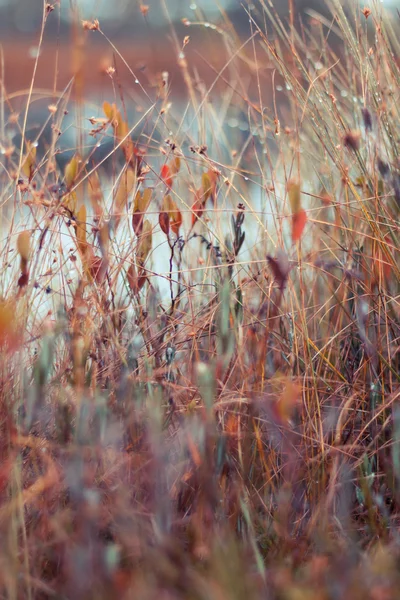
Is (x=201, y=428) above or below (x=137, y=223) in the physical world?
below

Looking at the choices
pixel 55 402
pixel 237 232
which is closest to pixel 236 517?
pixel 55 402

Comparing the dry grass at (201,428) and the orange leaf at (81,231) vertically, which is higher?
the orange leaf at (81,231)

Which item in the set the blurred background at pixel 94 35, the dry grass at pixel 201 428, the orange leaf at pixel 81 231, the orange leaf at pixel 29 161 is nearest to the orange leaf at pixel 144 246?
the dry grass at pixel 201 428

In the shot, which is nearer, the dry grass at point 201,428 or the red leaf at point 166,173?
the dry grass at point 201,428

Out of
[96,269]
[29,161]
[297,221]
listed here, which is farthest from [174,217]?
[297,221]

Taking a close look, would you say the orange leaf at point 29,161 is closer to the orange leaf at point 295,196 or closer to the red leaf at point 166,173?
the red leaf at point 166,173

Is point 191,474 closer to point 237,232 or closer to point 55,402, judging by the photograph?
point 55,402

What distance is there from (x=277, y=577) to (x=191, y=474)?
287 mm

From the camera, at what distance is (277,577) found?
84cm

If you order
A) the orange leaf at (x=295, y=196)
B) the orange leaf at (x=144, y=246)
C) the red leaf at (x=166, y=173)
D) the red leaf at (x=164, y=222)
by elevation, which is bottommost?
the orange leaf at (x=295, y=196)

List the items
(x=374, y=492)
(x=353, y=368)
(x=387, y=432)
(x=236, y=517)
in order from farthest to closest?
(x=353, y=368) → (x=387, y=432) → (x=374, y=492) → (x=236, y=517)

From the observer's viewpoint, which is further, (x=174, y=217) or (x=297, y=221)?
(x=174, y=217)

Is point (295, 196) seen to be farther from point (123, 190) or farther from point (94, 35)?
point (94, 35)

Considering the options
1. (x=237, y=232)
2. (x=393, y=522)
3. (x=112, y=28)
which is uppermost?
(x=112, y=28)
